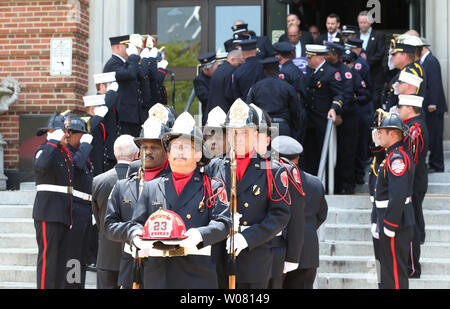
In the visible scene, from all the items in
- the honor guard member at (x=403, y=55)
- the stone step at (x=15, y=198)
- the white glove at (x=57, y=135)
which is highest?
the honor guard member at (x=403, y=55)

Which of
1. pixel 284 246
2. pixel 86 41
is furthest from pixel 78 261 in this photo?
pixel 86 41

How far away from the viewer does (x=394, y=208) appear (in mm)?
6594

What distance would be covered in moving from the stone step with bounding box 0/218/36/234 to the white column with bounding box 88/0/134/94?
3.01m

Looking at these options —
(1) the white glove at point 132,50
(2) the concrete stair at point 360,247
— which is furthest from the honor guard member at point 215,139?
(1) the white glove at point 132,50

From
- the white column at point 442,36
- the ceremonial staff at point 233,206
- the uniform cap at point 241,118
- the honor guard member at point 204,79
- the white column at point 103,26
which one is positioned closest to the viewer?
the ceremonial staff at point 233,206

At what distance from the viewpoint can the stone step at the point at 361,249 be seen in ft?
27.2

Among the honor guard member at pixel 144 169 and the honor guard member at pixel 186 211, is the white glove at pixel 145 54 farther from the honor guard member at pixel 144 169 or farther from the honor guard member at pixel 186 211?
the honor guard member at pixel 186 211

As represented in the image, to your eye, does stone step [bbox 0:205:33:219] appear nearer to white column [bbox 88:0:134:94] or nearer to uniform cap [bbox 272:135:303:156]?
white column [bbox 88:0:134:94]

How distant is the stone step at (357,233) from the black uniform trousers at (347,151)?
1422mm

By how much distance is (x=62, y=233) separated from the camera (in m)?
7.35

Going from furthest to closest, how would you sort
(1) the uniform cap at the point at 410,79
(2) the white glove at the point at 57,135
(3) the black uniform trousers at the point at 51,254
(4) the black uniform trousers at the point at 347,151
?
(4) the black uniform trousers at the point at 347,151
(1) the uniform cap at the point at 410,79
(2) the white glove at the point at 57,135
(3) the black uniform trousers at the point at 51,254

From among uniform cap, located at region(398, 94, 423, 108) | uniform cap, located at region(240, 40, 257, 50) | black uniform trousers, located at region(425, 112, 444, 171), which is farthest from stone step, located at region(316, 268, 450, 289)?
uniform cap, located at region(240, 40, 257, 50)

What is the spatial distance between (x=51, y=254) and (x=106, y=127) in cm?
228

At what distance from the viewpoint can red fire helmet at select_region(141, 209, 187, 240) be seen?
416 centimetres
